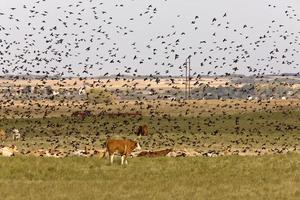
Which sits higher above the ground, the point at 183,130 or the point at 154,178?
the point at 154,178

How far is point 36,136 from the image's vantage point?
72000 mm

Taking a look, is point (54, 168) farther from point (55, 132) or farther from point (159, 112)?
point (159, 112)

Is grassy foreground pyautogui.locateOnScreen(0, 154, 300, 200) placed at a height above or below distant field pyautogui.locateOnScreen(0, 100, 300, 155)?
above

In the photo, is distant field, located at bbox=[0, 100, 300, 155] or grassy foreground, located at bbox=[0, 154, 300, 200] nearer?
grassy foreground, located at bbox=[0, 154, 300, 200]

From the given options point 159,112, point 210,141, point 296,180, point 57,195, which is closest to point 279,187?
point 296,180

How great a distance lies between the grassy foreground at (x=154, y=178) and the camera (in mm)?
27875

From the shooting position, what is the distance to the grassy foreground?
27875 millimetres

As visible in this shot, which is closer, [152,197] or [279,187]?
[152,197]

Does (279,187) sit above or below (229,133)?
above

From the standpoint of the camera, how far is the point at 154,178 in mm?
32688

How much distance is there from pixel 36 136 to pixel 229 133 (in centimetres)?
2106

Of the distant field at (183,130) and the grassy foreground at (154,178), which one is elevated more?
the grassy foreground at (154,178)

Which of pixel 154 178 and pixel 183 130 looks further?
pixel 183 130

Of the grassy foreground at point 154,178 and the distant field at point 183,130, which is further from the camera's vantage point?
the distant field at point 183,130
